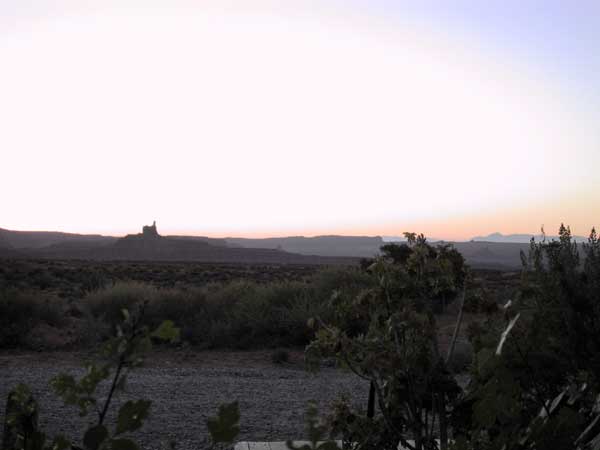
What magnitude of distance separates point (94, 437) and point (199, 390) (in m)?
9.67

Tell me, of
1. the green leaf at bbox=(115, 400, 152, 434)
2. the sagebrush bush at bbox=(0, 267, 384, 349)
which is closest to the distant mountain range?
the sagebrush bush at bbox=(0, 267, 384, 349)

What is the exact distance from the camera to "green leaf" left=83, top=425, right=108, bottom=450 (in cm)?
119

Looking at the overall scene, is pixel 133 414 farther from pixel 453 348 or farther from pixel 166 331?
pixel 453 348

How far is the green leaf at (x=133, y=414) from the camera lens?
1259 millimetres

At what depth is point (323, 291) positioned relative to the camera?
1883cm

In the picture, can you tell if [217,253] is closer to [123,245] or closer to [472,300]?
[123,245]

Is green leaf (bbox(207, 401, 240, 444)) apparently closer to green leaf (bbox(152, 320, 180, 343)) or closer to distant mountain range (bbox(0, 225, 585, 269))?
green leaf (bbox(152, 320, 180, 343))

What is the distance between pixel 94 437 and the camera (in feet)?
3.91

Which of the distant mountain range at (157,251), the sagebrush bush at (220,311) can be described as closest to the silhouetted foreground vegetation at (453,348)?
the sagebrush bush at (220,311)

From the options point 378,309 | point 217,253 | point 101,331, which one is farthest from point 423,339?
point 217,253

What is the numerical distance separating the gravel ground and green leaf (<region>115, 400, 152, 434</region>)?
5250mm

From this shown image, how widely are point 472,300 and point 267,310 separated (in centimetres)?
1370

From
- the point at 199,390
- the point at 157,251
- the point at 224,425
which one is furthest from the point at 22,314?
the point at 157,251

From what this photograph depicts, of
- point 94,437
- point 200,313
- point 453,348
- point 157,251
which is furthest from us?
point 157,251
